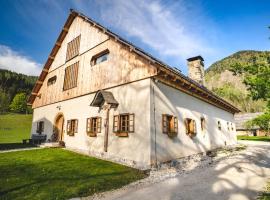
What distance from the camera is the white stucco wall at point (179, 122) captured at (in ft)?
30.5

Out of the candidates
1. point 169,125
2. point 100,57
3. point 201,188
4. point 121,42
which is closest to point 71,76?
point 100,57

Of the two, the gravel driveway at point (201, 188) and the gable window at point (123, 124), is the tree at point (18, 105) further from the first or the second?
the gravel driveway at point (201, 188)

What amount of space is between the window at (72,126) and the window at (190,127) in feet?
24.5

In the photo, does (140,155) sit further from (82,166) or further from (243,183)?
(243,183)

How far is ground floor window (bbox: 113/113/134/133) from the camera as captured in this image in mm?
9789

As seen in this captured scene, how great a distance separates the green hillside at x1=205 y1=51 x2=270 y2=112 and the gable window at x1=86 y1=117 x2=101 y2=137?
45.3 meters

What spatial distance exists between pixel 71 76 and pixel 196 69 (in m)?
13.5

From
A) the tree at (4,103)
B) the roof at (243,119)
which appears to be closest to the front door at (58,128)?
the roof at (243,119)

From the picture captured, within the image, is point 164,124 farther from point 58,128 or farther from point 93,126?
point 58,128

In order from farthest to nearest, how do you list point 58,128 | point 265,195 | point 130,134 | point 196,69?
1. point 196,69
2. point 58,128
3. point 130,134
4. point 265,195

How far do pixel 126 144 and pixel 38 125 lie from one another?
1319 centimetres

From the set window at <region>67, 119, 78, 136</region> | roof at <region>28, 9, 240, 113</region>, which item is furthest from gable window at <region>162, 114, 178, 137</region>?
window at <region>67, 119, 78, 136</region>

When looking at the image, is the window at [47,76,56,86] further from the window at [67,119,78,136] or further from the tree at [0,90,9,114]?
the tree at [0,90,9,114]

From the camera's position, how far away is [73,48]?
16.1 meters
